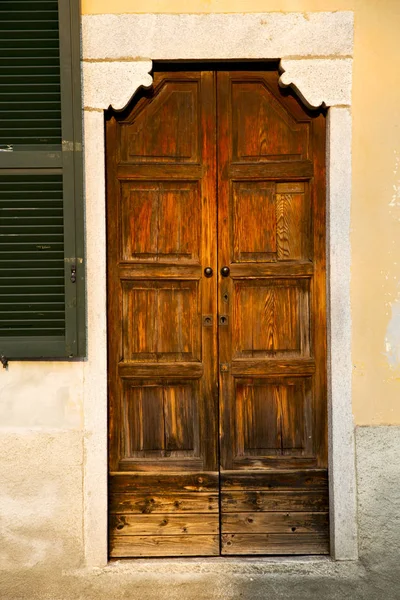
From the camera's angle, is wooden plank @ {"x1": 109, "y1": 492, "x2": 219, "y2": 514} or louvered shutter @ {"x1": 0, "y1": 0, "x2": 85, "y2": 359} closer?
louvered shutter @ {"x1": 0, "y1": 0, "x2": 85, "y2": 359}

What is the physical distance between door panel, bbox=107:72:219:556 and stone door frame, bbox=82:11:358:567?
0.13 meters

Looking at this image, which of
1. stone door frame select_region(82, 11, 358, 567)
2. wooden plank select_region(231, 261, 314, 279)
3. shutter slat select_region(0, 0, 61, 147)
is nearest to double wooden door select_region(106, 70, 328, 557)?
wooden plank select_region(231, 261, 314, 279)

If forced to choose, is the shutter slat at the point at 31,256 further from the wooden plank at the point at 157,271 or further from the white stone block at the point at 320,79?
the white stone block at the point at 320,79

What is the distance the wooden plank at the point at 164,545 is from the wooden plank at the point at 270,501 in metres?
0.21

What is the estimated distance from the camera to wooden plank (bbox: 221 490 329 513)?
12.8 ft

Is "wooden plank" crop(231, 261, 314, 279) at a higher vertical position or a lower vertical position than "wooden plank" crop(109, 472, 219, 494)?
higher

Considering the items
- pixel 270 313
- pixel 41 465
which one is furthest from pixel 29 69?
pixel 41 465

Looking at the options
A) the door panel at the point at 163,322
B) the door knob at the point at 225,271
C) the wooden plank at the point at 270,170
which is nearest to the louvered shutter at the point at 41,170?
the door panel at the point at 163,322

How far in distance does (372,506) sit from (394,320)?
1.04 meters

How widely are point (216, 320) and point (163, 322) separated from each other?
0.30 meters

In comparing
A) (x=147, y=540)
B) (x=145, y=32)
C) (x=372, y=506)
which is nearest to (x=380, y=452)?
(x=372, y=506)

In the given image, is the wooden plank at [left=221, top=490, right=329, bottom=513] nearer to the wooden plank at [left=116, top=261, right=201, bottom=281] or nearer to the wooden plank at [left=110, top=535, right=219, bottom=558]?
the wooden plank at [left=110, top=535, right=219, bottom=558]

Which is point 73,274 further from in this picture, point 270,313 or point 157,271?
point 270,313

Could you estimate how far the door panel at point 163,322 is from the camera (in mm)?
3908
